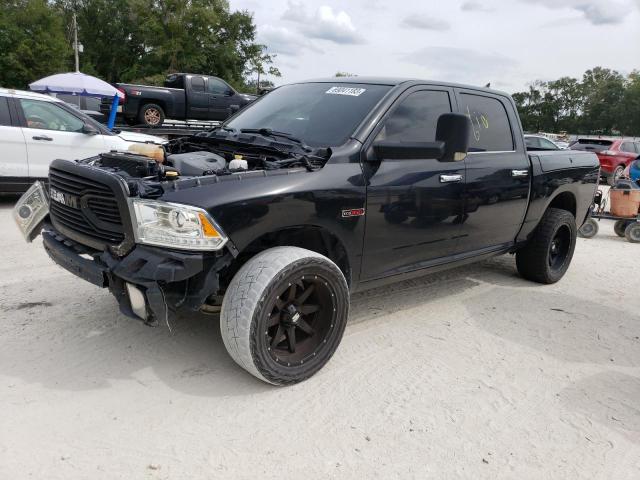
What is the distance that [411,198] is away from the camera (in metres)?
3.70

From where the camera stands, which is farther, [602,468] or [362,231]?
[362,231]

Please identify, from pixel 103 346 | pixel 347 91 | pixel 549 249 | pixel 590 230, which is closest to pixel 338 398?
pixel 103 346

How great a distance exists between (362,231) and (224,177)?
3.28ft

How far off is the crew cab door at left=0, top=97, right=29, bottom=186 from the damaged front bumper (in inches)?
217

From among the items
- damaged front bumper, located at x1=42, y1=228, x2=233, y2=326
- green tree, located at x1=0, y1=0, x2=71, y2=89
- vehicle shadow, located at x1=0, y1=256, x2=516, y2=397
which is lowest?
vehicle shadow, located at x1=0, y1=256, x2=516, y2=397

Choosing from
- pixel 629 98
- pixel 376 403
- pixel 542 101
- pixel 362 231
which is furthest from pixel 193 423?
pixel 542 101

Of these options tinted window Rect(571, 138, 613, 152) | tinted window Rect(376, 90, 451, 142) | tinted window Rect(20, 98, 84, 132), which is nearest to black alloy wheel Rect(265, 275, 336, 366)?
tinted window Rect(376, 90, 451, 142)

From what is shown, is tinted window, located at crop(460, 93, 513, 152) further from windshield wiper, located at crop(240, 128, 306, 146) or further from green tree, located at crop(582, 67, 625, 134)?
green tree, located at crop(582, 67, 625, 134)

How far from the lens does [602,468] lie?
2.54 meters

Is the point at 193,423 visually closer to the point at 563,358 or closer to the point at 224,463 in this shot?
the point at 224,463

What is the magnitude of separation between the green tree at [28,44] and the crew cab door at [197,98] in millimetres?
22786

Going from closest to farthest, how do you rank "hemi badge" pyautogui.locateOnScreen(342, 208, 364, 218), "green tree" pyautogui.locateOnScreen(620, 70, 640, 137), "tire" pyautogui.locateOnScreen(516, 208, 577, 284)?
1. "hemi badge" pyautogui.locateOnScreen(342, 208, 364, 218)
2. "tire" pyautogui.locateOnScreen(516, 208, 577, 284)
3. "green tree" pyautogui.locateOnScreen(620, 70, 640, 137)

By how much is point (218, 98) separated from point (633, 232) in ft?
43.2

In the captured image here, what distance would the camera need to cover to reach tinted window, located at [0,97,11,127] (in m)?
7.48
